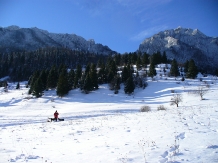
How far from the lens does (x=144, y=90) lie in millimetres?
58375

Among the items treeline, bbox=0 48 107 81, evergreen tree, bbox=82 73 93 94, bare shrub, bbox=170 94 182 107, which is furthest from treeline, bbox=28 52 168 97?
treeline, bbox=0 48 107 81

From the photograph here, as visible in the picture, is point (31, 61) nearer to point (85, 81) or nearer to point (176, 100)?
point (85, 81)

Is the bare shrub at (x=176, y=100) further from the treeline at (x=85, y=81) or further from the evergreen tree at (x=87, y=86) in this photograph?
the evergreen tree at (x=87, y=86)

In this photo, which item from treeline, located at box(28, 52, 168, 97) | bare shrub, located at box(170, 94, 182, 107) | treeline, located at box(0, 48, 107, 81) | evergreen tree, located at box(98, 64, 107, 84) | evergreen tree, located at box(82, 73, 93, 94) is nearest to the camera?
bare shrub, located at box(170, 94, 182, 107)

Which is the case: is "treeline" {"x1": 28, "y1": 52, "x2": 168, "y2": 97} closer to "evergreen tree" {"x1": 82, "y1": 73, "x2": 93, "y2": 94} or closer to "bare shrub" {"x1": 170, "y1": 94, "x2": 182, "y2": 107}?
"evergreen tree" {"x1": 82, "y1": 73, "x2": 93, "y2": 94}

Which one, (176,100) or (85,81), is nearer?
(176,100)


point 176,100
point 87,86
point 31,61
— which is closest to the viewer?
point 176,100

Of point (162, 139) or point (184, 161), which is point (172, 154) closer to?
point (184, 161)

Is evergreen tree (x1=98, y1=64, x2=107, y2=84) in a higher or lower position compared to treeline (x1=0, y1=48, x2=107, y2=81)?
lower

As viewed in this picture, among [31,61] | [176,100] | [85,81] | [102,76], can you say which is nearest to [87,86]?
[85,81]

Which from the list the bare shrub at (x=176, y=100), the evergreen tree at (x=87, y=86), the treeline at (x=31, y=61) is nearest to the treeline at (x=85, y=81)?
the evergreen tree at (x=87, y=86)

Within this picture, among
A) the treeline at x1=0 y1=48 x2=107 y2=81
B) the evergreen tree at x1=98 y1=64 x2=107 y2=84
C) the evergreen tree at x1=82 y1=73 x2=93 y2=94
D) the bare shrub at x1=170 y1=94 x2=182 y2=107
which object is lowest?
the bare shrub at x1=170 y1=94 x2=182 y2=107

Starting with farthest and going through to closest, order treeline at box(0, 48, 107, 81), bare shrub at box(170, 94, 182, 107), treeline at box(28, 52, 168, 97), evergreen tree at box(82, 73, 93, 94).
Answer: treeline at box(0, 48, 107, 81), evergreen tree at box(82, 73, 93, 94), treeline at box(28, 52, 168, 97), bare shrub at box(170, 94, 182, 107)

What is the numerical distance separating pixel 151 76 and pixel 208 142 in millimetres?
65154
